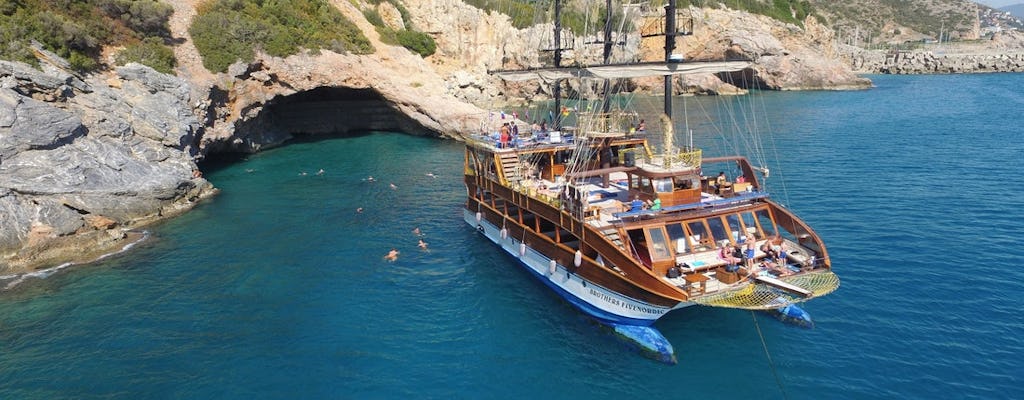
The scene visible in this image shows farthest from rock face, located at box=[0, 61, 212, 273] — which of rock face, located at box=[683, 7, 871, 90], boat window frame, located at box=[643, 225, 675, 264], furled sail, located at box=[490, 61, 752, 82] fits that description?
rock face, located at box=[683, 7, 871, 90]

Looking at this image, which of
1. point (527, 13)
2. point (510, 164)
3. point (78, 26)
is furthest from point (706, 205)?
point (527, 13)

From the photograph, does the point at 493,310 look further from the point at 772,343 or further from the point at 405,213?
the point at 405,213

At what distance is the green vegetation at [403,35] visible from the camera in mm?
73844

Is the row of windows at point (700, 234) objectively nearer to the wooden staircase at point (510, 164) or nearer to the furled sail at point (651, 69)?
the furled sail at point (651, 69)

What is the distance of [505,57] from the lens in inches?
4067

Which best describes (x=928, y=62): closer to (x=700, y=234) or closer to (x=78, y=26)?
(x=700, y=234)

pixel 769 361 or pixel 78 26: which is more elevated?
pixel 78 26

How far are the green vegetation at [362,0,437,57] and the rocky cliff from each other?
197 cm

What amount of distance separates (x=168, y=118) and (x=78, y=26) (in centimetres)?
846

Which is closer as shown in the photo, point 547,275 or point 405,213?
point 547,275

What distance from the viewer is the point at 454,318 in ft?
74.9

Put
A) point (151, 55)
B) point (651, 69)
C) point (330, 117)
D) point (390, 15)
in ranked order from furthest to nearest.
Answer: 1. point (390, 15)
2. point (330, 117)
3. point (151, 55)
4. point (651, 69)

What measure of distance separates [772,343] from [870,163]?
33.0 metres

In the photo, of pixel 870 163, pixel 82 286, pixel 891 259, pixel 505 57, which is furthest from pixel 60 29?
pixel 505 57
